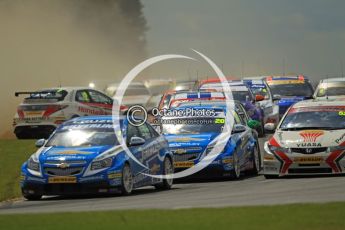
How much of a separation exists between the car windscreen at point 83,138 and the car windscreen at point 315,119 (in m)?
4.05

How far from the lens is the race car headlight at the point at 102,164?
17.8 metres

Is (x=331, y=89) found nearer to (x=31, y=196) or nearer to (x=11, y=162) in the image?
(x=11, y=162)

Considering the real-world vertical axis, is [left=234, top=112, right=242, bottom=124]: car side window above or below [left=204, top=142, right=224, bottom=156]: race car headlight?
above

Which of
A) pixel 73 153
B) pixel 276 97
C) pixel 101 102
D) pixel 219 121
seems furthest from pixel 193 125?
pixel 276 97

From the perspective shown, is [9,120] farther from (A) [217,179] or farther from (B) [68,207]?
(B) [68,207]

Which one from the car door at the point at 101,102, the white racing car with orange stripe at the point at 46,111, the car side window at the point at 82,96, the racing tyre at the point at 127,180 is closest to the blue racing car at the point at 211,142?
the racing tyre at the point at 127,180

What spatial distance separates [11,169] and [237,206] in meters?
8.39

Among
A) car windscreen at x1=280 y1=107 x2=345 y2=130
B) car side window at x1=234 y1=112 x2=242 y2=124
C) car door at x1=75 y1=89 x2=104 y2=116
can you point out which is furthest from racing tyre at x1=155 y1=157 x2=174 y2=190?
car door at x1=75 y1=89 x2=104 y2=116

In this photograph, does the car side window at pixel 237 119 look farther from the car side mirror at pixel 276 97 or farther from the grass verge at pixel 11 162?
the car side mirror at pixel 276 97

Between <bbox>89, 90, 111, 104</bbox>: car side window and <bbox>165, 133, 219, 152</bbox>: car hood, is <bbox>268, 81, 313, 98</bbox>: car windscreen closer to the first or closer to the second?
<bbox>89, 90, 111, 104</bbox>: car side window

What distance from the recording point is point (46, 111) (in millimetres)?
31562

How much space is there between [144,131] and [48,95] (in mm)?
12786

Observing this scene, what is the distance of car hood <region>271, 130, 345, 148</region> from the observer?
20.2 meters

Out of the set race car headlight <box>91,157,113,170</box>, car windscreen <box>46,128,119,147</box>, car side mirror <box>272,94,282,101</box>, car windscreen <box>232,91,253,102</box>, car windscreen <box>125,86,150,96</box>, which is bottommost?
race car headlight <box>91,157,113,170</box>
